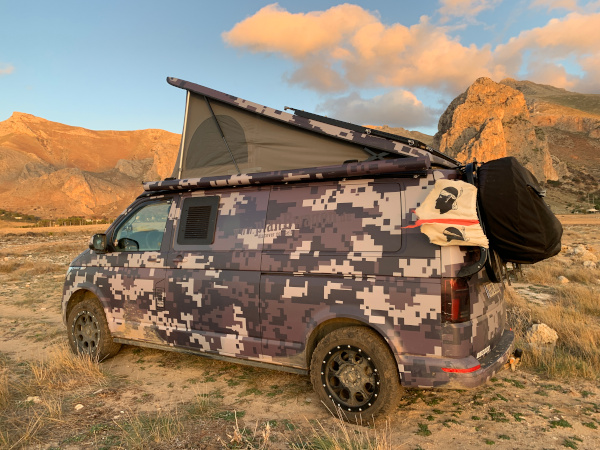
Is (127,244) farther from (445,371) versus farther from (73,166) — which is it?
(73,166)

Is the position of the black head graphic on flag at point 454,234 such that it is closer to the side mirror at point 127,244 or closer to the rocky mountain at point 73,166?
the side mirror at point 127,244

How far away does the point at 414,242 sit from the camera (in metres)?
3.48

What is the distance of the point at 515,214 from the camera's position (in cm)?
351

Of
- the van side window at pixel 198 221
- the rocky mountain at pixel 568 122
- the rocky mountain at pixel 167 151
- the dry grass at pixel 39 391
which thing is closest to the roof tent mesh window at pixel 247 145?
the van side window at pixel 198 221

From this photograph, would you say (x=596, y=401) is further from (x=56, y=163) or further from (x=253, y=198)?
(x=56, y=163)

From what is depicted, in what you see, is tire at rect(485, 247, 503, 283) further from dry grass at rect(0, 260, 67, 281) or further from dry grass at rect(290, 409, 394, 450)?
dry grass at rect(0, 260, 67, 281)

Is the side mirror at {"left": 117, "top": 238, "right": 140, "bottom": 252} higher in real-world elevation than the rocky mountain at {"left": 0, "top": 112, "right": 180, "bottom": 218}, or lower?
lower

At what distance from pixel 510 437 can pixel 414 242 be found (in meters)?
1.72

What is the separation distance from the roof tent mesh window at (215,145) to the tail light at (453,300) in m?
3.10

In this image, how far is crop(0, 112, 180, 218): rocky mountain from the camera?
86.1m

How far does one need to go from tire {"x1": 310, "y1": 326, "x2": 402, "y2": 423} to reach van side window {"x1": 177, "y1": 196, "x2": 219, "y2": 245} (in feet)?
5.81

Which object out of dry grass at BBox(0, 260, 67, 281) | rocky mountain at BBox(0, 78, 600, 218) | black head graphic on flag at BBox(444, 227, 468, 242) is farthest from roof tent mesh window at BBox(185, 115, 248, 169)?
rocky mountain at BBox(0, 78, 600, 218)

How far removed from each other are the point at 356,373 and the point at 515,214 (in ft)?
6.24

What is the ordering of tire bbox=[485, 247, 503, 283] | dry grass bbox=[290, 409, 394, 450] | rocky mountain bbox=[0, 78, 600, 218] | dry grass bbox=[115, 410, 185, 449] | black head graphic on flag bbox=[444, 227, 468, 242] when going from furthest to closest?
rocky mountain bbox=[0, 78, 600, 218], tire bbox=[485, 247, 503, 283], dry grass bbox=[115, 410, 185, 449], black head graphic on flag bbox=[444, 227, 468, 242], dry grass bbox=[290, 409, 394, 450]
